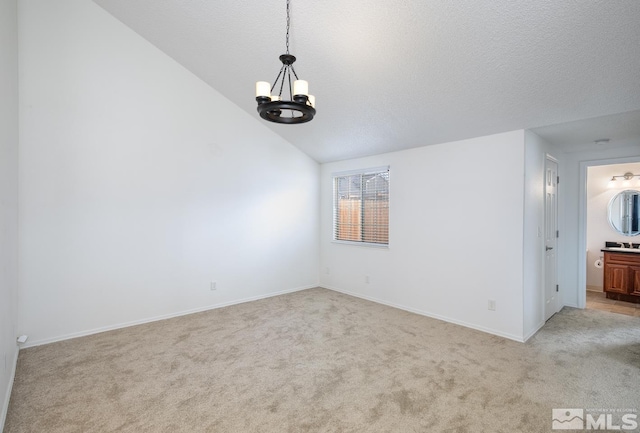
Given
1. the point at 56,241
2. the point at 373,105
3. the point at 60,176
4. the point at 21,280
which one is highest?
the point at 373,105

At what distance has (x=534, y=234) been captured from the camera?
140 inches

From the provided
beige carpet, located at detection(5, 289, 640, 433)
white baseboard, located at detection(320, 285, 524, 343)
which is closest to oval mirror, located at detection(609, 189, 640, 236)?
beige carpet, located at detection(5, 289, 640, 433)

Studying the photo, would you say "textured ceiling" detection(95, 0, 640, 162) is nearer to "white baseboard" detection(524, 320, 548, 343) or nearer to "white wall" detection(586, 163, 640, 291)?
"white baseboard" detection(524, 320, 548, 343)

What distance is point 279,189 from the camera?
5.18m

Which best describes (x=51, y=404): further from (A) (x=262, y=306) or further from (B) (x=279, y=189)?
(B) (x=279, y=189)

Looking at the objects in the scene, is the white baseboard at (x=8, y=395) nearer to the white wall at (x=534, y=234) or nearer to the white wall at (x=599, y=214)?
the white wall at (x=534, y=234)

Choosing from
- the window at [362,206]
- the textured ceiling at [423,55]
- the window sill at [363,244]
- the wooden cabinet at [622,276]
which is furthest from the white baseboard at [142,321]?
the wooden cabinet at [622,276]

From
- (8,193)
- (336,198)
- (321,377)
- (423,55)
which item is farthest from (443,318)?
(8,193)

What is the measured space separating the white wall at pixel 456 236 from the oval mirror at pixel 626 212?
11.5 feet

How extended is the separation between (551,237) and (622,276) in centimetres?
192

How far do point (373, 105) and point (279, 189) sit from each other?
7.28 ft

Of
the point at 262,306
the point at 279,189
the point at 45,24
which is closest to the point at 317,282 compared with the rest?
the point at 262,306

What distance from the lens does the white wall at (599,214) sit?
5.30m

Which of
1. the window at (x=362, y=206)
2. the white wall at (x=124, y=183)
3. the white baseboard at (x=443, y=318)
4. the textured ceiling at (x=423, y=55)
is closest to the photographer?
the textured ceiling at (x=423, y=55)
